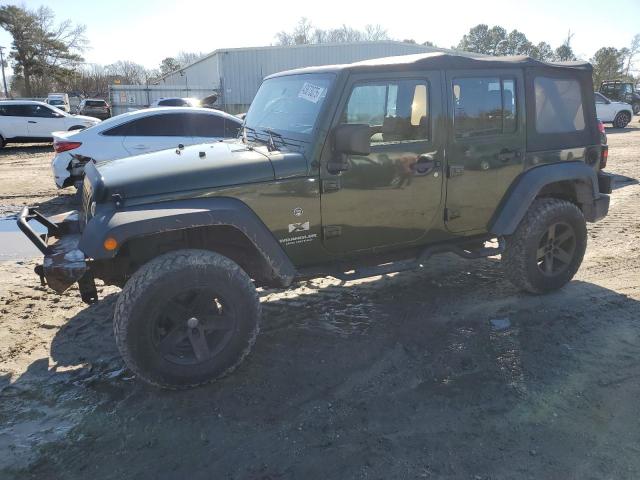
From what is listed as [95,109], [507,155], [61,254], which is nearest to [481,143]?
[507,155]

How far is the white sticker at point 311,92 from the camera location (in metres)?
3.69

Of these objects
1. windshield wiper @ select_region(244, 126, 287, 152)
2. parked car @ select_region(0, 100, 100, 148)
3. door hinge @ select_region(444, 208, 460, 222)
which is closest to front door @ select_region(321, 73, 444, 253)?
door hinge @ select_region(444, 208, 460, 222)

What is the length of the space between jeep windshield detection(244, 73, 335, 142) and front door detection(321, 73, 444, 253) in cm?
22

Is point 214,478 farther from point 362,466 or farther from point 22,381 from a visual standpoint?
point 22,381

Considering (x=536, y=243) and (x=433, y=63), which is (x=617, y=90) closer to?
(x=536, y=243)

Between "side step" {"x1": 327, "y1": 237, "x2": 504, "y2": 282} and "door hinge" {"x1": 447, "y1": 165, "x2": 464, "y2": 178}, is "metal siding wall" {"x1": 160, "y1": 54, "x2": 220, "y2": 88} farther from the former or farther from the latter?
"door hinge" {"x1": 447, "y1": 165, "x2": 464, "y2": 178}

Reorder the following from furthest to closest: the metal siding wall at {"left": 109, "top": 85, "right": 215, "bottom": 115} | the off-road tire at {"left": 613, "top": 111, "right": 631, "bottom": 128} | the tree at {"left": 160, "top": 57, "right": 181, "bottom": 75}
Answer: the tree at {"left": 160, "top": 57, "right": 181, "bottom": 75} → the metal siding wall at {"left": 109, "top": 85, "right": 215, "bottom": 115} → the off-road tire at {"left": 613, "top": 111, "right": 631, "bottom": 128}

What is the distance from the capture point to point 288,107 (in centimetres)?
398

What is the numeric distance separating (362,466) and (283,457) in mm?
423

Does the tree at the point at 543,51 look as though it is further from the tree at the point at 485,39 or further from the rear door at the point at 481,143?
the rear door at the point at 481,143

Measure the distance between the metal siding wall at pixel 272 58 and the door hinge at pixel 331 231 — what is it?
1120 inches

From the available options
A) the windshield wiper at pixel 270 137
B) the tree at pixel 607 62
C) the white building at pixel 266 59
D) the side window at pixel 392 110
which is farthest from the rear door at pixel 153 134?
the tree at pixel 607 62

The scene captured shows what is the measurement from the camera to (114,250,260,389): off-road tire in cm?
305

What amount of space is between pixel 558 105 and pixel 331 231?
8.56ft
